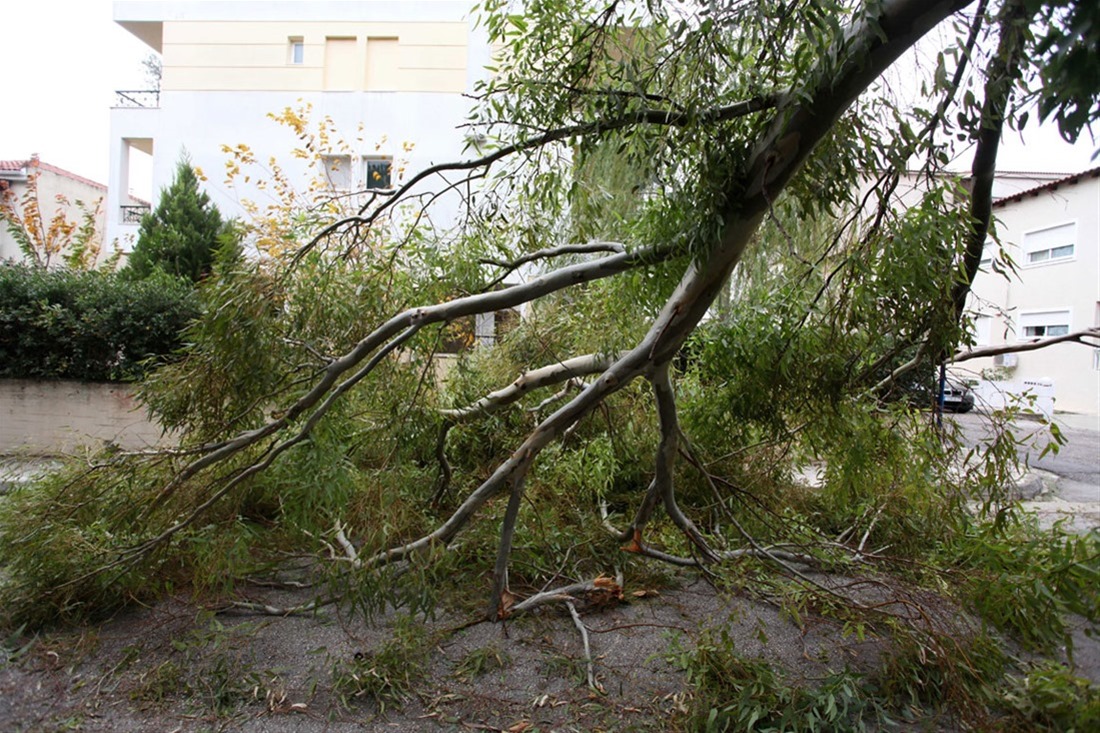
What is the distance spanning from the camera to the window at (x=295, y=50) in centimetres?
1382

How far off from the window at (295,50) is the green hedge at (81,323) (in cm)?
733

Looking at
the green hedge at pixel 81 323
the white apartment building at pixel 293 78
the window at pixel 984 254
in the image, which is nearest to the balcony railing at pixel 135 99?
the white apartment building at pixel 293 78

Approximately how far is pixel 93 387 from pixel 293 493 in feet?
19.0

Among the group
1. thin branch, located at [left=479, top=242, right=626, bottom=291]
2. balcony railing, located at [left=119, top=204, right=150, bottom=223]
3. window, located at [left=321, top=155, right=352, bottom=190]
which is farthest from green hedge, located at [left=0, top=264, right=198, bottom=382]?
balcony railing, located at [left=119, top=204, right=150, bottom=223]

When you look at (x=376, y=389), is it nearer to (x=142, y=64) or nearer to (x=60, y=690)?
(x=60, y=690)

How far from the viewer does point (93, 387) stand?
830cm

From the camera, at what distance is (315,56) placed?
44.8 ft

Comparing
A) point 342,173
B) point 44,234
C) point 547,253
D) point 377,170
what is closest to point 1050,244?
point 377,170

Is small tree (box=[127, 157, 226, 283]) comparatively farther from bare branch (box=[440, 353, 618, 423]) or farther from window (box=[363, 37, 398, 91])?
bare branch (box=[440, 353, 618, 423])

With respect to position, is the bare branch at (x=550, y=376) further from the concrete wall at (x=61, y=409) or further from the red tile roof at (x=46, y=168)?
the red tile roof at (x=46, y=168)

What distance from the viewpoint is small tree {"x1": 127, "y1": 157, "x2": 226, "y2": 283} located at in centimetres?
1164

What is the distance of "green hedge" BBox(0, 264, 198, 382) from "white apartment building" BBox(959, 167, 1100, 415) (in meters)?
15.7

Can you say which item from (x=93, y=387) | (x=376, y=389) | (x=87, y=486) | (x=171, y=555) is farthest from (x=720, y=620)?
(x=93, y=387)

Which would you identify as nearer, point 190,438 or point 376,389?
point 190,438
